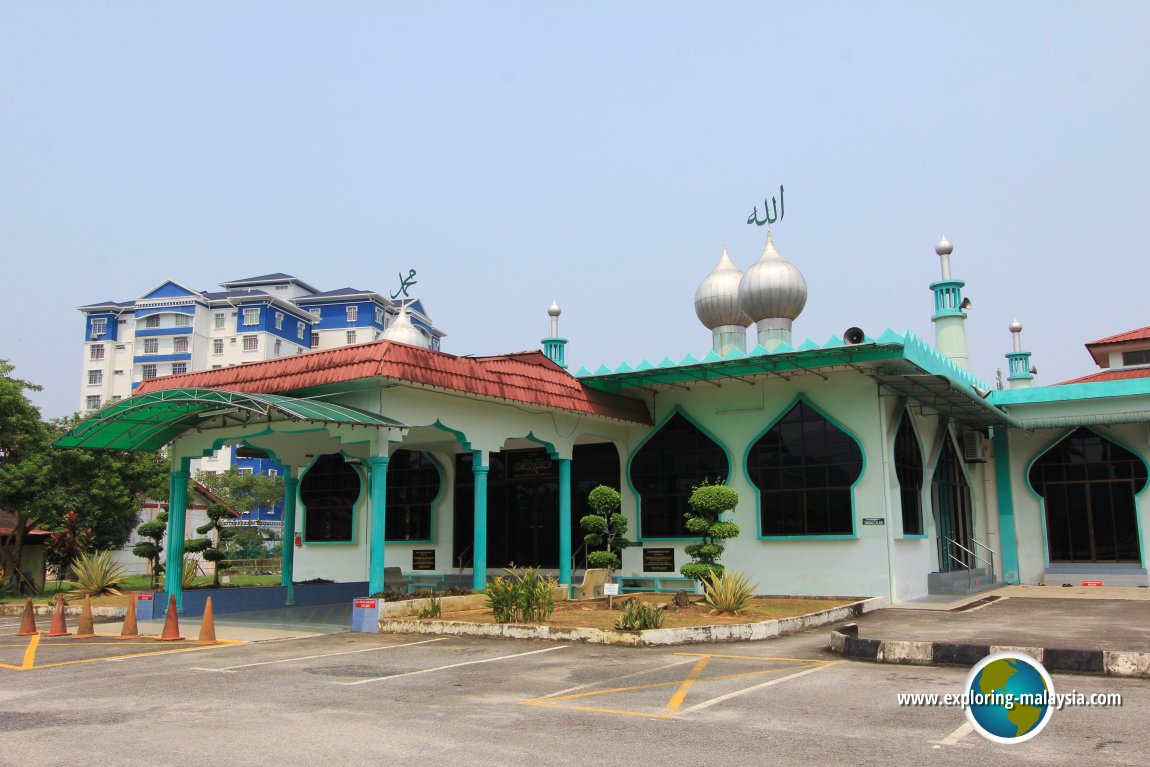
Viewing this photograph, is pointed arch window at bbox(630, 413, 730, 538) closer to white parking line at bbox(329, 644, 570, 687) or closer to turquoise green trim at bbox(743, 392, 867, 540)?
turquoise green trim at bbox(743, 392, 867, 540)

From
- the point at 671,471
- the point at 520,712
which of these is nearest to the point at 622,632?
the point at 520,712

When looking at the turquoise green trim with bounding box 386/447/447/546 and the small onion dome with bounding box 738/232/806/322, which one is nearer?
the small onion dome with bounding box 738/232/806/322

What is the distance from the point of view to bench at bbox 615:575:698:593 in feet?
64.5

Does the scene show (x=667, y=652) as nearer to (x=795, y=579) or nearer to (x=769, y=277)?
(x=795, y=579)

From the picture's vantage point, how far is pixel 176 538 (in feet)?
56.4

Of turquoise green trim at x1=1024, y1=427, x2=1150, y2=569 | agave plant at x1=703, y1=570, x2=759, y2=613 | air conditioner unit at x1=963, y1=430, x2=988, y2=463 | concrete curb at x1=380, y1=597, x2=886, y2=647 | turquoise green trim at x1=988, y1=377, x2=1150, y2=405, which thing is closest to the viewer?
concrete curb at x1=380, y1=597, x2=886, y2=647

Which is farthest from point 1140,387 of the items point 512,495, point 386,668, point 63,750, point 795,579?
point 63,750

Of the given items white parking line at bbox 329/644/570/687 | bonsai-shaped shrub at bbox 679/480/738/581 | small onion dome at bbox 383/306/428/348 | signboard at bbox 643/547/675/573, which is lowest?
white parking line at bbox 329/644/570/687

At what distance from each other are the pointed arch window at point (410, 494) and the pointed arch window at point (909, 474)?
36.3 feet

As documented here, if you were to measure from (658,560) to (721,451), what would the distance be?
2823 mm

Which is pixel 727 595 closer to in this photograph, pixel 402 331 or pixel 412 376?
pixel 412 376

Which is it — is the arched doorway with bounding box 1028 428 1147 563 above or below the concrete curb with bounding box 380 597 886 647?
above

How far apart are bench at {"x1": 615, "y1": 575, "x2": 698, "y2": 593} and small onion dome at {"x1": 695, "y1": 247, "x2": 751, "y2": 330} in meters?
6.98

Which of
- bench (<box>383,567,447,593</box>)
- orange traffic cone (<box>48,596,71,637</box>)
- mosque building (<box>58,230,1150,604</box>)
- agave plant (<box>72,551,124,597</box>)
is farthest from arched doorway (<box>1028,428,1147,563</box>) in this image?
agave plant (<box>72,551,124,597</box>)
